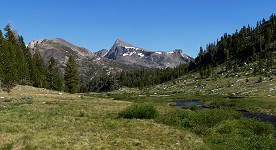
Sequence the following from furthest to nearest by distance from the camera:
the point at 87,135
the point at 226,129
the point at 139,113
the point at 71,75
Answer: the point at 71,75 < the point at 139,113 < the point at 226,129 < the point at 87,135

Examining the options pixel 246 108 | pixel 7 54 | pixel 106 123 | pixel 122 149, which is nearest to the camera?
pixel 122 149

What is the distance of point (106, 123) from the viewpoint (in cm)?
3444

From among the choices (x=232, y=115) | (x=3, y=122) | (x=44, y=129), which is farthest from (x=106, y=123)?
(x=232, y=115)

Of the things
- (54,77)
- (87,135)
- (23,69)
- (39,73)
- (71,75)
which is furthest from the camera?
(54,77)

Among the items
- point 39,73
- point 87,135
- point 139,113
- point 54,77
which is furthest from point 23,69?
point 87,135

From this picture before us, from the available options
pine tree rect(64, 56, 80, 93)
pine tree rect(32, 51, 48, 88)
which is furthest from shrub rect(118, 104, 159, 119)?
pine tree rect(32, 51, 48, 88)

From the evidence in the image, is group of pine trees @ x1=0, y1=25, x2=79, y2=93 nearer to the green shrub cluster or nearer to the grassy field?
the grassy field

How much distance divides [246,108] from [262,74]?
90104 millimetres

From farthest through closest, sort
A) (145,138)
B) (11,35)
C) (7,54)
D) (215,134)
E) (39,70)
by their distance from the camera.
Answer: (39,70) → (11,35) → (7,54) → (215,134) → (145,138)

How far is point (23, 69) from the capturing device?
10450 centimetres

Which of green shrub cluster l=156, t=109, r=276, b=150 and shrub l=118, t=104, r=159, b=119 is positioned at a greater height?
shrub l=118, t=104, r=159, b=119

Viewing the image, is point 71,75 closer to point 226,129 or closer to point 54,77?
point 54,77

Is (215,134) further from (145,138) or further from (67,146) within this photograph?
(67,146)

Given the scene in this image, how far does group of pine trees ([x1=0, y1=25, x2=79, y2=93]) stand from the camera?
285 feet
